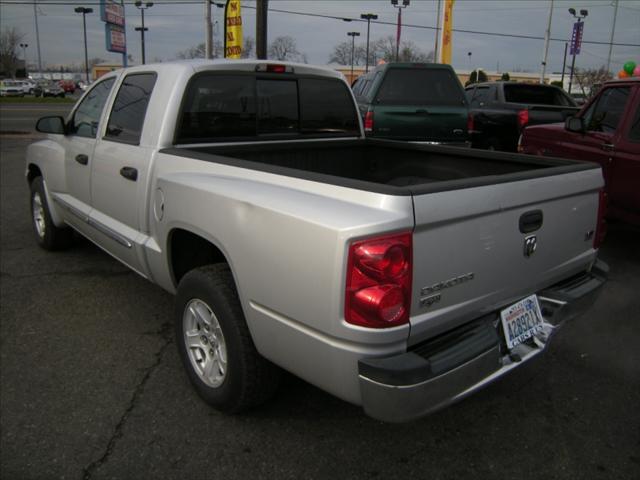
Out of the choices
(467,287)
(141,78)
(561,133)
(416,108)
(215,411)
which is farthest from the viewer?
(416,108)

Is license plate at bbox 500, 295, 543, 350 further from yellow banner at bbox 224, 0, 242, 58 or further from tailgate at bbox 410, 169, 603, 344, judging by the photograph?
yellow banner at bbox 224, 0, 242, 58

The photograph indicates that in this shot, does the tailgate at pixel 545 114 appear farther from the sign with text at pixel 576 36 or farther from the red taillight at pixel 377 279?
the sign with text at pixel 576 36

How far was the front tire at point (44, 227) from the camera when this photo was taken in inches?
207

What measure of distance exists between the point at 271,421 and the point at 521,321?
133cm

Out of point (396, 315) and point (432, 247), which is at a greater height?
point (432, 247)

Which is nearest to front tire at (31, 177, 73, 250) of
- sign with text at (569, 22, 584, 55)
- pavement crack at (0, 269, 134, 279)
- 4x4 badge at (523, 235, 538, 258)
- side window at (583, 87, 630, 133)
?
pavement crack at (0, 269, 134, 279)

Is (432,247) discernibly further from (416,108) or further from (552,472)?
(416,108)

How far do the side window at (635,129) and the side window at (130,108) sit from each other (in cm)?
451

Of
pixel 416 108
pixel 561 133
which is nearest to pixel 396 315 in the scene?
pixel 561 133

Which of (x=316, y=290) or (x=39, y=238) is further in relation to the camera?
(x=39, y=238)

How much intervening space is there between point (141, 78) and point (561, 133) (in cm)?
474

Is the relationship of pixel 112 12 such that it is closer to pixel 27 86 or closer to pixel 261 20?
pixel 261 20

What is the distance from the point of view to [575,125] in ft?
19.7

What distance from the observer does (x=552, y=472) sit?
2514 millimetres
